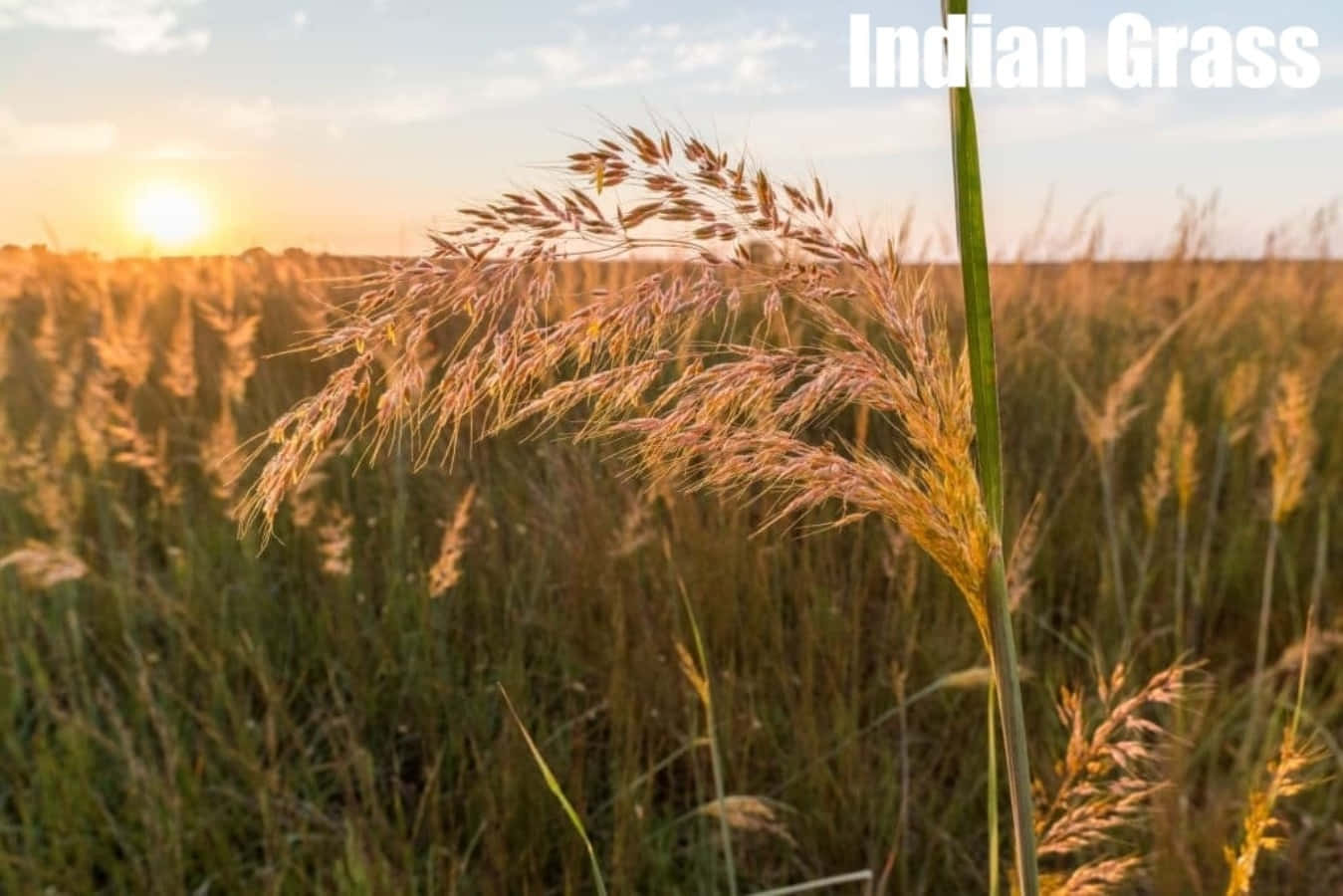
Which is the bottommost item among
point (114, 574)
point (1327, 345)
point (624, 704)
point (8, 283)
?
point (624, 704)

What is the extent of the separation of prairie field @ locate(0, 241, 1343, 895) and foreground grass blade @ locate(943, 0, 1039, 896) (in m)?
0.46

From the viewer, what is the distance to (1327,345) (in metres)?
4.44

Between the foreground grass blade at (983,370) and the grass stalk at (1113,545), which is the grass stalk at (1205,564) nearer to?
the grass stalk at (1113,545)

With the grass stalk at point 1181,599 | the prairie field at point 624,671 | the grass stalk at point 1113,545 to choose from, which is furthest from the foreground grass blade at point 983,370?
the grass stalk at point 1113,545

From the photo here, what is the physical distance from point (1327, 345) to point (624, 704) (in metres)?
3.68

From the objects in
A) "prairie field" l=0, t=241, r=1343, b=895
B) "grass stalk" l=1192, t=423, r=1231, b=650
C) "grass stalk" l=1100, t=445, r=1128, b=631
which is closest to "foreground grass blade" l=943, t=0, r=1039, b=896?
"prairie field" l=0, t=241, r=1343, b=895

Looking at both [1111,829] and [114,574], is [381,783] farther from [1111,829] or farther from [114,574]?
[1111,829]

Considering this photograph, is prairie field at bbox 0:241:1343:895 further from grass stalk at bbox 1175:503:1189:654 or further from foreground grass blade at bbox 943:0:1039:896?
foreground grass blade at bbox 943:0:1039:896

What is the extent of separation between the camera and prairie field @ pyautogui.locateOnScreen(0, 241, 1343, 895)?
1.92m

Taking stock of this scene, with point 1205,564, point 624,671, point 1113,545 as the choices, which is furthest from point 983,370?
point 1205,564

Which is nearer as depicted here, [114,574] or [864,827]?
[864,827]

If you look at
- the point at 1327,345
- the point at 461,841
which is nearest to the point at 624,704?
the point at 461,841

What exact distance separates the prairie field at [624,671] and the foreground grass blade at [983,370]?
18.0 inches

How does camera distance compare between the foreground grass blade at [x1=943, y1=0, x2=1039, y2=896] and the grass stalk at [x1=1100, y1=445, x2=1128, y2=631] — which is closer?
the foreground grass blade at [x1=943, y1=0, x2=1039, y2=896]
